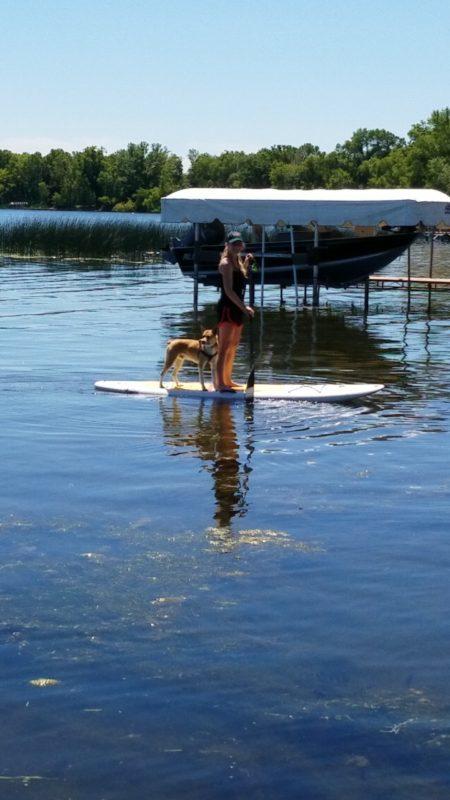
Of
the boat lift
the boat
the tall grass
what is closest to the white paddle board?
the boat lift

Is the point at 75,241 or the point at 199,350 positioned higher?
the point at 75,241

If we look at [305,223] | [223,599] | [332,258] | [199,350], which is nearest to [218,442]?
[199,350]

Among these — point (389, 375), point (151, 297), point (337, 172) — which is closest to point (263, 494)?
point (389, 375)

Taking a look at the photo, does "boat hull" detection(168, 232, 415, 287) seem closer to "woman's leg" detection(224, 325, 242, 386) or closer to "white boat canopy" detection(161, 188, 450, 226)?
"white boat canopy" detection(161, 188, 450, 226)

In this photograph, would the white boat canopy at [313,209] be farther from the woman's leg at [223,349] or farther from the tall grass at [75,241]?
the tall grass at [75,241]

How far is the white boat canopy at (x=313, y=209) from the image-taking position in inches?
1033

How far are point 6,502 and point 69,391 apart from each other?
6400 millimetres

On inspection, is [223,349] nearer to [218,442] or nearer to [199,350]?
[199,350]

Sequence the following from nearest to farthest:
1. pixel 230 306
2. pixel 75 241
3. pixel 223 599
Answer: pixel 223 599, pixel 230 306, pixel 75 241

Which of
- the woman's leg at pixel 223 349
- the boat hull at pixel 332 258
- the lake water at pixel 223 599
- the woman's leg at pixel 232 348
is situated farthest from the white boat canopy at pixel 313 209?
the woman's leg at pixel 223 349

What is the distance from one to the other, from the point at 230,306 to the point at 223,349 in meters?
0.60

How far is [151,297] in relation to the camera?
35656 mm

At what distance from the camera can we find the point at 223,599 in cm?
742

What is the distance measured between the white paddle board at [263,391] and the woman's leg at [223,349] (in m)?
0.20
